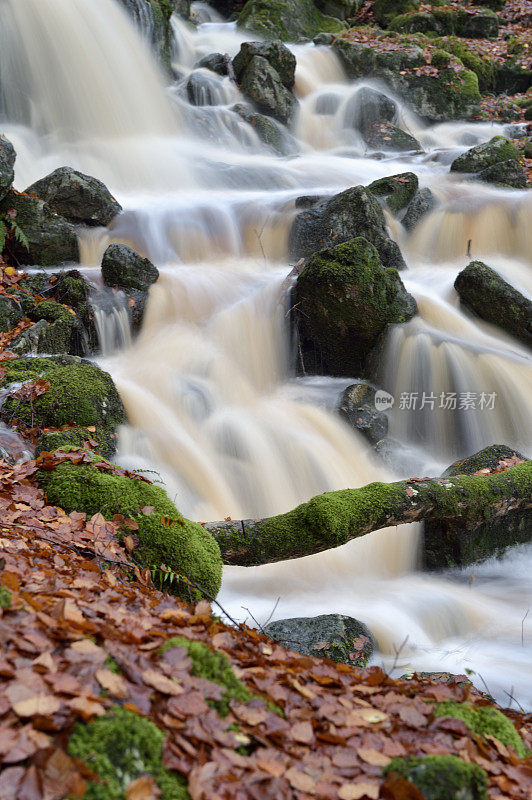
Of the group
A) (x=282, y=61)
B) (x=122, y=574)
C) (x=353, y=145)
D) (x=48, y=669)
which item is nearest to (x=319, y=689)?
(x=48, y=669)

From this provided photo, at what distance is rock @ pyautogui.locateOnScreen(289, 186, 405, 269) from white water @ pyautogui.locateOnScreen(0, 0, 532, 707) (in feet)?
1.57

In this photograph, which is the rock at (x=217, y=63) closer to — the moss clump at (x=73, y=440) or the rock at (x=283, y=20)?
the rock at (x=283, y=20)

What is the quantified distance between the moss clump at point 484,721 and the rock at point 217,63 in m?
18.3

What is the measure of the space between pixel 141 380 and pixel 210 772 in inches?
241

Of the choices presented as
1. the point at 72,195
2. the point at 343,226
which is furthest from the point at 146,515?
the point at 72,195

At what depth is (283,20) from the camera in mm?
21125

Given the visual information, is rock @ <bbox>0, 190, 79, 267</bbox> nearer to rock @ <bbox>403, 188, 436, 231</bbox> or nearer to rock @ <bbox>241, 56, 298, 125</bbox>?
rock @ <bbox>403, 188, 436, 231</bbox>

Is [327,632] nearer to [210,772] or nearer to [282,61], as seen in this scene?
[210,772]

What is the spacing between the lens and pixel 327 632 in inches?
163

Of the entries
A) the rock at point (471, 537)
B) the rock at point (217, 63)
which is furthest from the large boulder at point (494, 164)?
the rock at point (471, 537)

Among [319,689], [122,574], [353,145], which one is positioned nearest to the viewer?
[319,689]

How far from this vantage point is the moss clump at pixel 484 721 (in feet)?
7.68

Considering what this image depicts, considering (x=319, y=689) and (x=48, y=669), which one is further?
(x=319, y=689)

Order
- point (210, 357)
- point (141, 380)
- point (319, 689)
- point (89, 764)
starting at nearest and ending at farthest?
point (89, 764) < point (319, 689) < point (141, 380) < point (210, 357)
